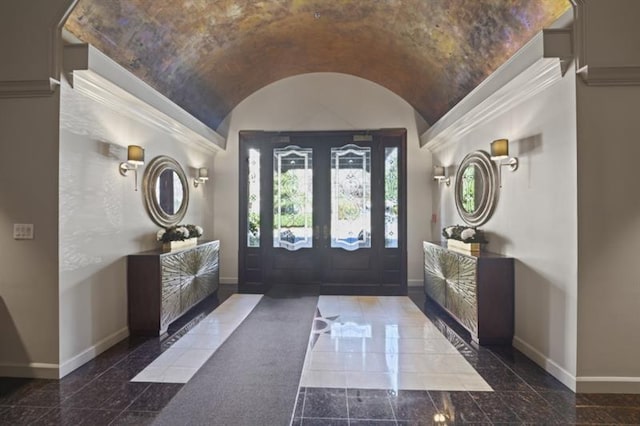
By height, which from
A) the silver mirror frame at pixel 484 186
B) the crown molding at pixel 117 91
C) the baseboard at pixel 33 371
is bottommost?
the baseboard at pixel 33 371

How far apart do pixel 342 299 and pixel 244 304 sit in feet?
4.96

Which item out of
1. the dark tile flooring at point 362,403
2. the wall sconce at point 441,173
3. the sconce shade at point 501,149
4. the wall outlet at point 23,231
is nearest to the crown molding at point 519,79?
the sconce shade at point 501,149

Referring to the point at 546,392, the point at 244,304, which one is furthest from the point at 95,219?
the point at 546,392

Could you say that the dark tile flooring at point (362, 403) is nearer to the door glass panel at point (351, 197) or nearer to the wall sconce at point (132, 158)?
the wall sconce at point (132, 158)

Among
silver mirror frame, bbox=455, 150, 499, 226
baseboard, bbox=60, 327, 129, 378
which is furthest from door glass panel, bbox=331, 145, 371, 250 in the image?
baseboard, bbox=60, 327, 129, 378

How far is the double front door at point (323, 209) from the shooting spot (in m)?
6.23

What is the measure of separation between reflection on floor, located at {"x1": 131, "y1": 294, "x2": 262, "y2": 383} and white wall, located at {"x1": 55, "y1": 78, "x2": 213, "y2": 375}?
68cm

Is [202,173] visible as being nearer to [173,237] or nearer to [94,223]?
[173,237]

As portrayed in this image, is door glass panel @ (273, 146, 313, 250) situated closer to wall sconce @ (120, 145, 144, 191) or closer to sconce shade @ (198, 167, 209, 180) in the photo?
sconce shade @ (198, 167, 209, 180)

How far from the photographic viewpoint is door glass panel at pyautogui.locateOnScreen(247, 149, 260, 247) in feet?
20.9

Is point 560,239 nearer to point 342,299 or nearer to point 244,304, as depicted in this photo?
point 342,299

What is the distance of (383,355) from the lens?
3.20 m

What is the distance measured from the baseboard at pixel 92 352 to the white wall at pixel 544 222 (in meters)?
4.10

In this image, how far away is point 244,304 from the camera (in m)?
4.98
